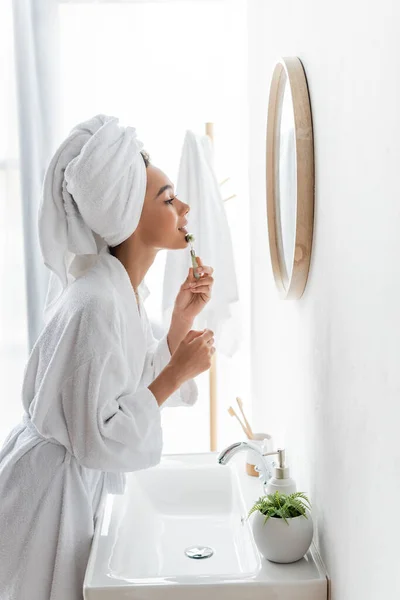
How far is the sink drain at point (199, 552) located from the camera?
53.9 inches

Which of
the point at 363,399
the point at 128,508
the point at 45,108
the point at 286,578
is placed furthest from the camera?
the point at 45,108

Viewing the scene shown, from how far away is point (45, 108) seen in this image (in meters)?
2.46

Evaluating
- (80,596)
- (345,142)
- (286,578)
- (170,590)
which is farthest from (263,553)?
(345,142)

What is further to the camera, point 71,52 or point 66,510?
point 71,52

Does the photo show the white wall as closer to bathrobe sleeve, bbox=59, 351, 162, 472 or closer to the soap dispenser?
the soap dispenser

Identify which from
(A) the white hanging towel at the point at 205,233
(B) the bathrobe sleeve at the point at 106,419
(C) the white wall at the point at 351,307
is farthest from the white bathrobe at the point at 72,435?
(A) the white hanging towel at the point at 205,233

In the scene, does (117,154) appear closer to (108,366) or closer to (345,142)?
(108,366)

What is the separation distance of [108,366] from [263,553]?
0.44m

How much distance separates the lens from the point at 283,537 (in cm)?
113

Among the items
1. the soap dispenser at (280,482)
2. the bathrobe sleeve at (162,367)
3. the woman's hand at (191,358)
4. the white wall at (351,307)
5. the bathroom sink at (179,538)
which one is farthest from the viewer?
the bathrobe sleeve at (162,367)

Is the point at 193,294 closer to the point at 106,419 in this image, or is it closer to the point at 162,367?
the point at 162,367

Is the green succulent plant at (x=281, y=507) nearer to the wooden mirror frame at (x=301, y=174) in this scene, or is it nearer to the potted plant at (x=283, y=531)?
the potted plant at (x=283, y=531)

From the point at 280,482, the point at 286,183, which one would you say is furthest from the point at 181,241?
Result: the point at 280,482

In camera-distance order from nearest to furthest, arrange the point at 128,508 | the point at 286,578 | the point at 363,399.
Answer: the point at 363,399 → the point at 286,578 → the point at 128,508
